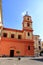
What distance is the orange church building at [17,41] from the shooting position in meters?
38.8

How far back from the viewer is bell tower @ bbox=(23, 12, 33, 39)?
141 ft

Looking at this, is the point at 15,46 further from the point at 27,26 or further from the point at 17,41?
the point at 27,26

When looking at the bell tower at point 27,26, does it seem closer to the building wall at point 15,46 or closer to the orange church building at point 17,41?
the orange church building at point 17,41

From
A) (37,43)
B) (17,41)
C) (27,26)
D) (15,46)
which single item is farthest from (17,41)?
(37,43)

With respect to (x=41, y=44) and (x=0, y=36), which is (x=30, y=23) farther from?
(x=41, y=44)

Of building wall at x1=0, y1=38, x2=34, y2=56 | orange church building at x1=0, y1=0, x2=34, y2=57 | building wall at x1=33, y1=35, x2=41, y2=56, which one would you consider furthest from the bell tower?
building wall at x1=33, y1=35, x2=41, y2=56

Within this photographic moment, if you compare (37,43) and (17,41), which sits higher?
(17,41)

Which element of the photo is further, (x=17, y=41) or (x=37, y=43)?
(x=37, y=43)

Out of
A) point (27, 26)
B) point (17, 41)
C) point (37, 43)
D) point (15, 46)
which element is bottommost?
point (15, 46)

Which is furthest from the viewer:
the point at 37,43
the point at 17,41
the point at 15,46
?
the point at 37,43

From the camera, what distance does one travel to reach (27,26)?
4378cm

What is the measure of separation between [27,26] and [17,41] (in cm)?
603

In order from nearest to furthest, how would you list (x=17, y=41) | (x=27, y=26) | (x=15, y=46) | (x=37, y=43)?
(x=15, y=46) → (x=17, y=41) → (x=27, y=26) → (x=37, y=43)

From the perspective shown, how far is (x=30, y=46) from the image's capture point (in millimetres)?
42094
